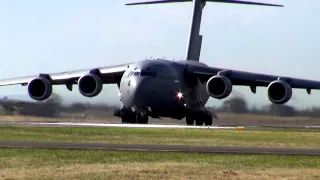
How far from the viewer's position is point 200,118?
169ft

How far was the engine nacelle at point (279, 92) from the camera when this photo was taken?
4656 cm

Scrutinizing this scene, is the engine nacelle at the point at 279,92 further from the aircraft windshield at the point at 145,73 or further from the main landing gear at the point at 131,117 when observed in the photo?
the main landing gear at the point at 131,117

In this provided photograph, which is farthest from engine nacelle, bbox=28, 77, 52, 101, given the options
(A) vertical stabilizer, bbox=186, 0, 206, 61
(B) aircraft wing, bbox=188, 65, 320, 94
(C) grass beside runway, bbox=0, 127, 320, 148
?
(C) grass beside runway, bbox=0, 127, 320, 148

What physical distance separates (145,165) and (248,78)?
107ft

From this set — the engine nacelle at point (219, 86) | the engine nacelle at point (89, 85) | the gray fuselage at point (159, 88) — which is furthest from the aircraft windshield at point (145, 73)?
the engine nacelle at point (219, 86)

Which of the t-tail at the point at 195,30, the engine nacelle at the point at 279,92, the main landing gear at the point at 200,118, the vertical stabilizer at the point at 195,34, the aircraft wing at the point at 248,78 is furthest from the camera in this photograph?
the vertical stabilizer at the point at 195,34

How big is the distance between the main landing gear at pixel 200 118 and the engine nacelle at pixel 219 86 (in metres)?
3.84

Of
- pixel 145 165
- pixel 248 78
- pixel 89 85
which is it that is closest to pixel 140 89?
pixel 89 85

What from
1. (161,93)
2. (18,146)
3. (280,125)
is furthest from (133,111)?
(18,146)

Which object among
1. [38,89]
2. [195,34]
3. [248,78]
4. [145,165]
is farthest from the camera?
[195,34]

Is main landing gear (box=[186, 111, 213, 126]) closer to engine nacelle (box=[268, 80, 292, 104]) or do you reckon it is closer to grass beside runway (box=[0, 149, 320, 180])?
engine nacelle (box=[268, 80, 292, 104])

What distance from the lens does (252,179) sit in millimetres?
15070

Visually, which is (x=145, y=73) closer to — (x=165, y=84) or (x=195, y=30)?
(x=165, y=84)

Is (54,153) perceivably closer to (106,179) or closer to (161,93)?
(106,179)
